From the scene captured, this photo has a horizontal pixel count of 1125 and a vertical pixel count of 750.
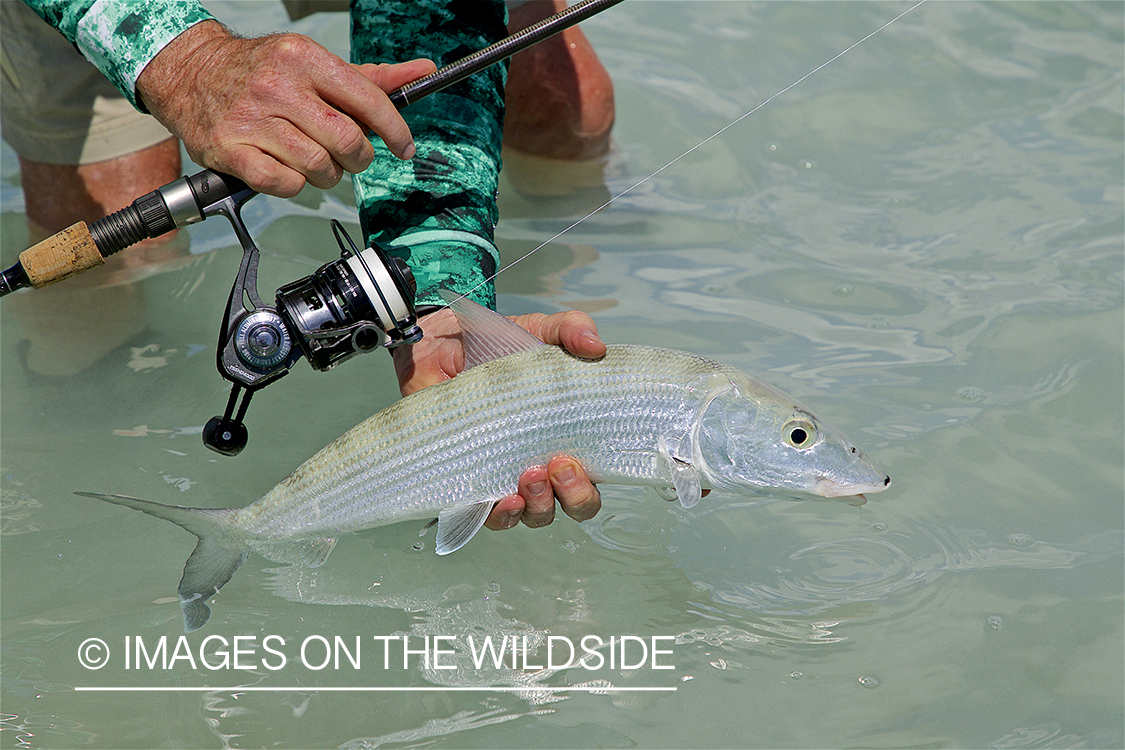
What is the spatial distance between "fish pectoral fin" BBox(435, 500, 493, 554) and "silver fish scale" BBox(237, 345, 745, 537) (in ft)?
0.07

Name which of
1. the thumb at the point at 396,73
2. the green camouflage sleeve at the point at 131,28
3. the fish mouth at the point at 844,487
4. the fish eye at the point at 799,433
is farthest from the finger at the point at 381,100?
the fish mouth at the point at 844,487

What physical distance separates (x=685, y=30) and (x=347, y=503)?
4678 mm

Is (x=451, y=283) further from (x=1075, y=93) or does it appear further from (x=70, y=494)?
(x=1075, y=93)

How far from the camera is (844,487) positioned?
94.4 inches

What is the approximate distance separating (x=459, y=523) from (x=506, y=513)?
0.42ft

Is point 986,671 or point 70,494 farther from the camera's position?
point 70,494

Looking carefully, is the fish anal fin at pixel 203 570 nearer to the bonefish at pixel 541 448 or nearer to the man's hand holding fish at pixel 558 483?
the bonefish at pixel 541 448

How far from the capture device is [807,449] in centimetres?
240

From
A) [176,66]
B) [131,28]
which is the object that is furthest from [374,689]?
[131,28]

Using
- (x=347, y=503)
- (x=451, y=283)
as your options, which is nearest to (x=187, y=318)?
(x=451, y=283)

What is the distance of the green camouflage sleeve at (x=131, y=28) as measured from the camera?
2.68 meters

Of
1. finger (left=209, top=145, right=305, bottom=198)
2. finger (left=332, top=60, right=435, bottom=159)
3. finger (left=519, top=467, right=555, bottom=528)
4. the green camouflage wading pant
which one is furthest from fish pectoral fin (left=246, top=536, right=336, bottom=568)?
finger (left=332, top=60, right=435, bottom=159)

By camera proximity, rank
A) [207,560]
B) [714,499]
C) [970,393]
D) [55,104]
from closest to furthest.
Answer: [207,560] → [714,499] → [970,393] → [55,104]

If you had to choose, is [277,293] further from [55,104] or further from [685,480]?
[55,104]
